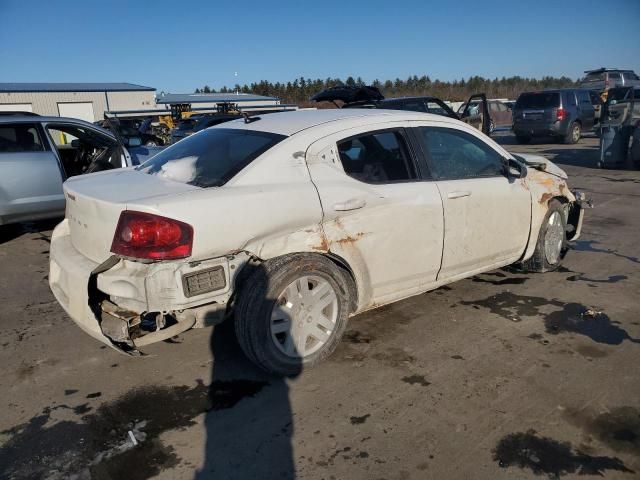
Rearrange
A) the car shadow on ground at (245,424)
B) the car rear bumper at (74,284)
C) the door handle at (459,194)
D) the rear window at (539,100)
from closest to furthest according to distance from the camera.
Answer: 1. the car shadow on ground at (245,424)
2. the car rear bumper at (74,284)
3. the door handle at (459,194)
4. the rear window at (539,100)

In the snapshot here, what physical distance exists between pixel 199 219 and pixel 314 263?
75 cm

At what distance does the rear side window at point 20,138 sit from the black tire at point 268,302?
4.79 metres

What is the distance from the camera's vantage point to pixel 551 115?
16891 mm

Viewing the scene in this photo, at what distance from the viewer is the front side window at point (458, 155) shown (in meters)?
3.88

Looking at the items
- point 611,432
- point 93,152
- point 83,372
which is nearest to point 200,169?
point 83,372

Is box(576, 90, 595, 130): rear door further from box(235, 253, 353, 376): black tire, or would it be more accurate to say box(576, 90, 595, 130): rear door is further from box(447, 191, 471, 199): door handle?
box(235, 253, 353, 376): black tire

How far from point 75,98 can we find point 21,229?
38.0 m

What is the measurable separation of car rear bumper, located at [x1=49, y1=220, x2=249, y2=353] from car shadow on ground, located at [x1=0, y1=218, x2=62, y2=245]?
461cm

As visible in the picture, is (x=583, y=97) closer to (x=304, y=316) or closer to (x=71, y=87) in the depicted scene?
(x=304, y=316)

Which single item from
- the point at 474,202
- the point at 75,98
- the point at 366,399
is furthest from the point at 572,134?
the point at 75,98

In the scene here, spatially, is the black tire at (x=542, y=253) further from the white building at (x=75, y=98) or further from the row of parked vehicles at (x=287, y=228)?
the white building at (x=75, y=98)

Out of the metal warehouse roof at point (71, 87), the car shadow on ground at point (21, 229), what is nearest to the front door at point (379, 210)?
the car shadow on ground at point (21, 229)

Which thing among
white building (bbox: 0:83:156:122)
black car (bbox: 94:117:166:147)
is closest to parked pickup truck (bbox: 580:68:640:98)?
black car (bbox: 94:117:166:147)

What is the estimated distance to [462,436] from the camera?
8.63ft
